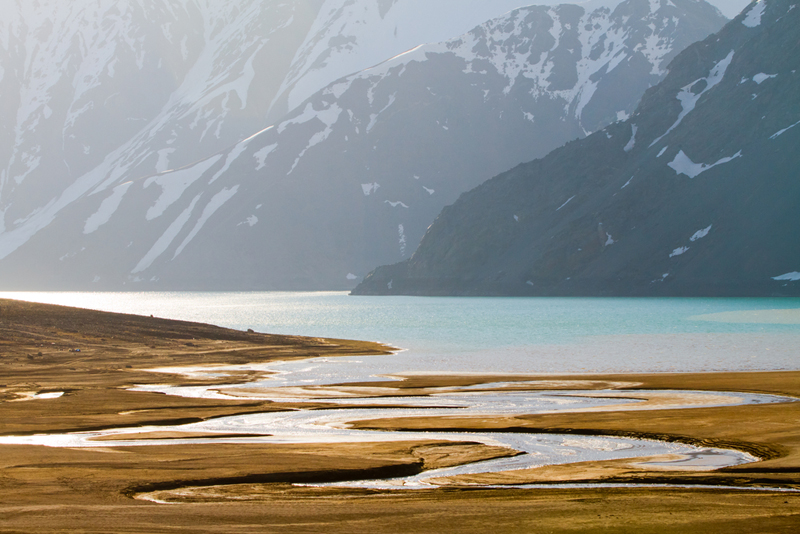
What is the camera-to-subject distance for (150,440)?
26828 mm

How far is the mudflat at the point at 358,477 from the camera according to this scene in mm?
15484

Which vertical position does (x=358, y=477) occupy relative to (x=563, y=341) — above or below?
below

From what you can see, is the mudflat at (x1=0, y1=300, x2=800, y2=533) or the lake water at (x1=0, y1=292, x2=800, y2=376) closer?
the mudflat at (x1=0, y1=300, x2=800, y2=533)

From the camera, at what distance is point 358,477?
20891 mm

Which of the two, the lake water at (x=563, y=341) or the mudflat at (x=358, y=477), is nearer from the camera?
the mudflat at (x=358, y=477)

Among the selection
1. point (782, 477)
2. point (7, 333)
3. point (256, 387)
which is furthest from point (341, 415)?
point (7, 333)

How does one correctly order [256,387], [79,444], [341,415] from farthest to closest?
[256,387], [341,415], [79,444]

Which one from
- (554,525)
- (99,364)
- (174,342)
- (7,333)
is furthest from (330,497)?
(174,342)

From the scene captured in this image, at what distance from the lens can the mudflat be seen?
50.8ft

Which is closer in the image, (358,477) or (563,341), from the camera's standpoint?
(358,477)

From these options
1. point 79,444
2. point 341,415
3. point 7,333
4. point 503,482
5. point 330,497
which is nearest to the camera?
point 330,497

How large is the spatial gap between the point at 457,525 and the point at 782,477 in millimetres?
7964

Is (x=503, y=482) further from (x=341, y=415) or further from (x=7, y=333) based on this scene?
(x=7, y=333)

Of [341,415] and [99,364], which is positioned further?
[99,364]
